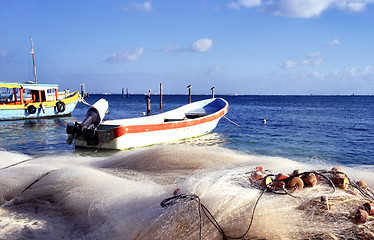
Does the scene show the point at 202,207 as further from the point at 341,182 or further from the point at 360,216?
the point at 341,182

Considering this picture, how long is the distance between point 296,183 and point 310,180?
0.20 meters

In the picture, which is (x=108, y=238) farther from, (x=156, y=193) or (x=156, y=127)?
(x=156, y=127)

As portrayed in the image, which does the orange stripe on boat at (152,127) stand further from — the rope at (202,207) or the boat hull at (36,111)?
the boat hull at (36,111)

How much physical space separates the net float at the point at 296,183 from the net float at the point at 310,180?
4.7 inches

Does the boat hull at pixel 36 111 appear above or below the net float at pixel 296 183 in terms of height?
below

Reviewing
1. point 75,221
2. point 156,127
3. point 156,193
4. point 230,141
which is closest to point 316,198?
A: point 156,193

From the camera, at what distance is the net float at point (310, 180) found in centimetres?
340

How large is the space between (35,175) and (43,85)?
2146 centimetres

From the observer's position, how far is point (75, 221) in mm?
3689

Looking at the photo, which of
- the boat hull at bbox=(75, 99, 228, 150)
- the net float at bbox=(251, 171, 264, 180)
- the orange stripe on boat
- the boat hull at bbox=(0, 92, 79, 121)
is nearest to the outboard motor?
the boat hull at bbox=(75, 99, 228, 150)

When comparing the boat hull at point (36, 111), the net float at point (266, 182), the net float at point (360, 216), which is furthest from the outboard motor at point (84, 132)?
the boat hull at point (36, 111)

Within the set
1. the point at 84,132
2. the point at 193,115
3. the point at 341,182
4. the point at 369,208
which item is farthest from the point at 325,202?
the point at 193,115

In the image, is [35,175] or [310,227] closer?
[310,227]

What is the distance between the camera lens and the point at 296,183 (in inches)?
132
